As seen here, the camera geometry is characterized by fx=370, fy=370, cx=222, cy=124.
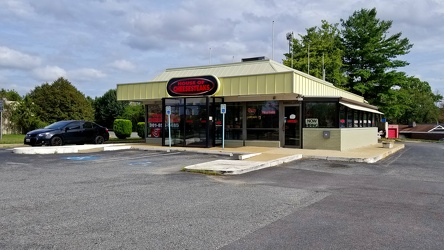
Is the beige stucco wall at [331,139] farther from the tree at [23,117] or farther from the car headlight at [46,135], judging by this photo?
the tree at [23,117]

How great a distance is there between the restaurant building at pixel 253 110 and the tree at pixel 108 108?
3693cm

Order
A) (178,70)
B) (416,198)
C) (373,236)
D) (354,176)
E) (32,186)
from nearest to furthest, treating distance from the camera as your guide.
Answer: (373,236) < (416,198) < (32,186) < (354,176) < (178,70)

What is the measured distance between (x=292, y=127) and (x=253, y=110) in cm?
224

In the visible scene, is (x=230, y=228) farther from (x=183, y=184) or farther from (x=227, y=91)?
(x=227, y=91)

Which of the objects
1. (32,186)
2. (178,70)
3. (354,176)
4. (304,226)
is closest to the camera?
(304,226)

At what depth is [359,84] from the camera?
39188mm

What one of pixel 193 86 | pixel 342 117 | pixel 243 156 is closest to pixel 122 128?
pixel 193 86

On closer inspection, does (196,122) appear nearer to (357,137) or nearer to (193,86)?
(193,86)

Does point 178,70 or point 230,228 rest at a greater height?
point 178,70

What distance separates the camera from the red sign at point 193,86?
18.4 meters

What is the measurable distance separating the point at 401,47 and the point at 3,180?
133 ft

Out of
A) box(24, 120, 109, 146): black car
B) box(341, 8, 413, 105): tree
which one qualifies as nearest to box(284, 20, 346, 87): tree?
box(341, 8, 413, 105): tree

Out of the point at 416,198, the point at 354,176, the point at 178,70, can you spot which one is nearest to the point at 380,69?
the point at 178,70

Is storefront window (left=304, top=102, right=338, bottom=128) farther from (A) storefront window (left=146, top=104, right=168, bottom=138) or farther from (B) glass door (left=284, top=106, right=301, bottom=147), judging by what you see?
(A) storefront window (left=146, top=104, right=168, bottom=138)
